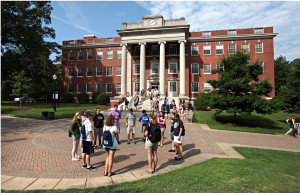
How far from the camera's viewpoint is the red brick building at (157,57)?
Answer: 29781mm

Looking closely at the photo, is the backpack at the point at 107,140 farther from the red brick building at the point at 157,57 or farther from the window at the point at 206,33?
the window at the point at 206,33

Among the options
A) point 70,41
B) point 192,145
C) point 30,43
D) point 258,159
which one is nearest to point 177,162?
point 192,145

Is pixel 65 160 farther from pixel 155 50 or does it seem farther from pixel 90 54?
pixel 90 54

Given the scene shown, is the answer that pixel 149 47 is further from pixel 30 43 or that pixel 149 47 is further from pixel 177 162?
pixel 177 162

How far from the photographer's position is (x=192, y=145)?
938cm

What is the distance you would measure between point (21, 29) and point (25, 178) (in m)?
32.8

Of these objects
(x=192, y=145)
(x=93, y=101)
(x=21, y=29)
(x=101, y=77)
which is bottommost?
(x=192, y=145)

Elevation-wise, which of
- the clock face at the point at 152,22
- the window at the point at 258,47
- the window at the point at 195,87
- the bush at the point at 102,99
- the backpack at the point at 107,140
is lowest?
Result: the backpack at the point at 107,140

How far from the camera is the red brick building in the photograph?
97.7 feet

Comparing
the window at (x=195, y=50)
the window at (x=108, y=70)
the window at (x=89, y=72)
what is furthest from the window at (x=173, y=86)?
the window at (x=89, y=72)

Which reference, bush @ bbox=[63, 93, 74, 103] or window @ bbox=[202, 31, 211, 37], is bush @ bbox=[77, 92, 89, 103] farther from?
window @ bbox=[202, 31, 211, 37]

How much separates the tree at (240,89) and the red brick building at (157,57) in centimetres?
801

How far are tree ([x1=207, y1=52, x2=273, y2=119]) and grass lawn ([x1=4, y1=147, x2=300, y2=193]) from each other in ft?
33.5

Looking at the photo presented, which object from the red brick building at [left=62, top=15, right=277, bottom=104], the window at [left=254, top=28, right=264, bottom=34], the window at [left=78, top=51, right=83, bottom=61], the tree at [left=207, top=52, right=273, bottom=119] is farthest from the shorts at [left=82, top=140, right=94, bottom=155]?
the window at [left=78, top=51, right=83, bottom=61]
